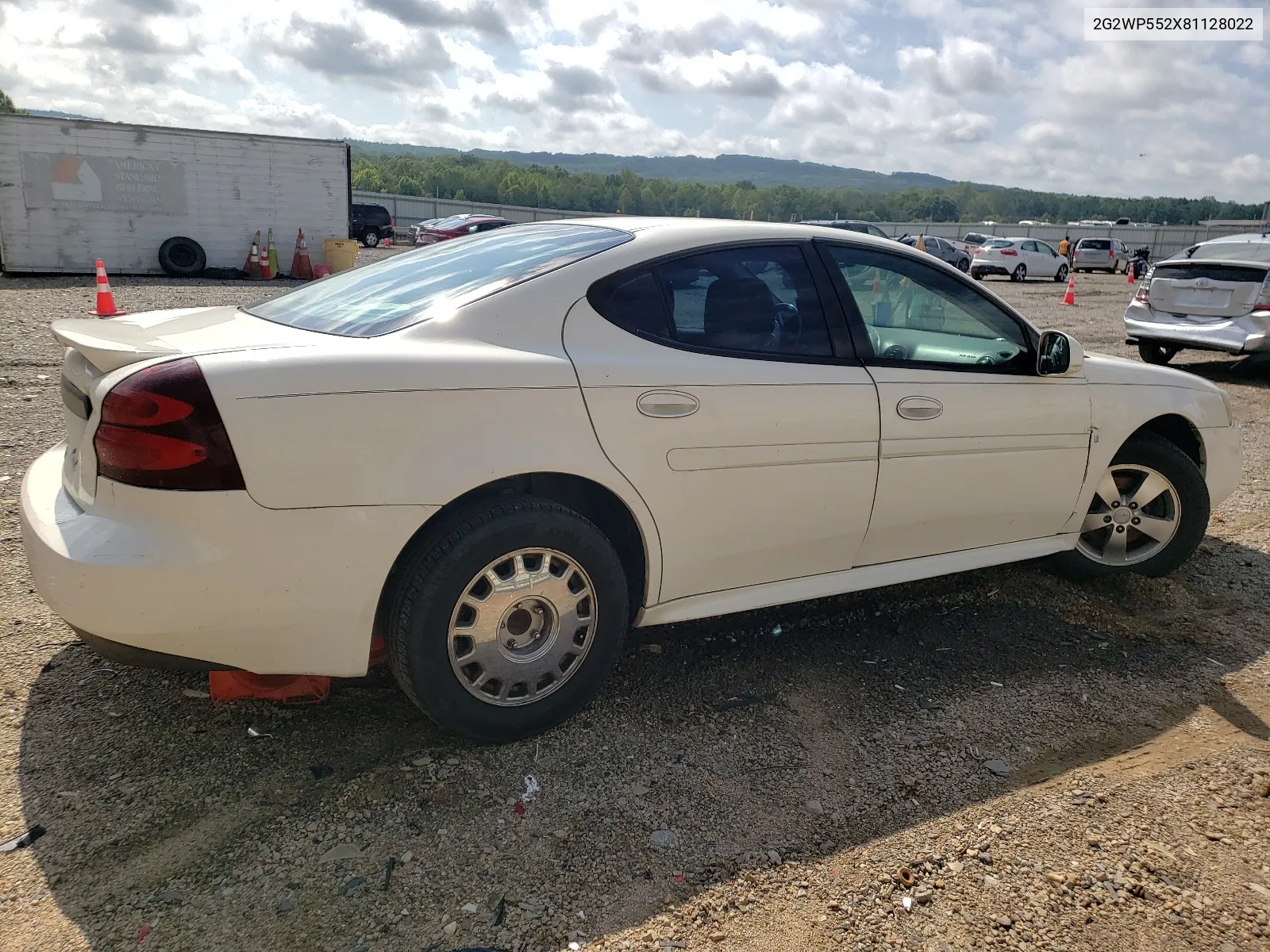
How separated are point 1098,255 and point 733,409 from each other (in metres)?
36.3

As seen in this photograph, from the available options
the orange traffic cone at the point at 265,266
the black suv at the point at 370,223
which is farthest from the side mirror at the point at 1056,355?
the black suv at the point at 370,223

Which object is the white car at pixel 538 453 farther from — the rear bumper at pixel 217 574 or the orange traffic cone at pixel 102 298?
the orange traffic cone at pixel 102 298

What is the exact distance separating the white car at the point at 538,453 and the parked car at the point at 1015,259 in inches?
1068

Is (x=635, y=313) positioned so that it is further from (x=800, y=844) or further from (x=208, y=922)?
(x=208, y=922)

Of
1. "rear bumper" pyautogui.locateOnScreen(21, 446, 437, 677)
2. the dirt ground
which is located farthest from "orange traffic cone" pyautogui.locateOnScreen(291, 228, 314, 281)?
"rear bumper" pyautogui.locateOnScreen(21, 446, 437, 677)

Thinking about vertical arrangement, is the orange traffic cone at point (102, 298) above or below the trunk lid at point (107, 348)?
below

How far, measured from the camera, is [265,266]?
60.3 feet

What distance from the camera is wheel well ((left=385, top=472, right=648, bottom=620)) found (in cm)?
261

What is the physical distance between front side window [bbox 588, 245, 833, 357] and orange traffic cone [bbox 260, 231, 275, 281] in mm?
17396

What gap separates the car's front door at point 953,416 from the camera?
334 centimetres

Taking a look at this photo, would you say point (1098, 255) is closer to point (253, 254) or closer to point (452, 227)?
point (452, 227)

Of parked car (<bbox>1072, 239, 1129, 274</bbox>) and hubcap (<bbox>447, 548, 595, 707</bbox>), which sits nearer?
hubcap (<bbox>447, 548, 595, 707</bbox>)

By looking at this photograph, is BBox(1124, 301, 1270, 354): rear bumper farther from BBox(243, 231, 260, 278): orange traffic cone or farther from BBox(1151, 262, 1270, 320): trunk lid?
BBox(243, 231, 260, 278): orange traffic cone

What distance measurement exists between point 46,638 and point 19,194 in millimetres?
17053
